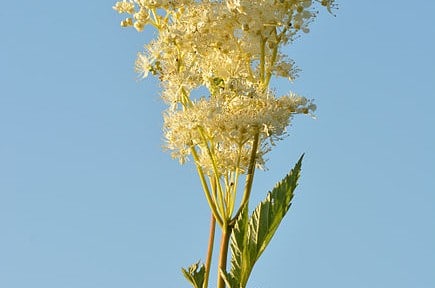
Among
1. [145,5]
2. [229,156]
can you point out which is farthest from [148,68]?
[229,156]

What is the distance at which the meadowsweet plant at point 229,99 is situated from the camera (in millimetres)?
5168

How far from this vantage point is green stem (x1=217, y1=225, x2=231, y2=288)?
203 inches

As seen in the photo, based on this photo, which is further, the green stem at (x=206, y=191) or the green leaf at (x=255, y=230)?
the green stem at (x=206, y=191)

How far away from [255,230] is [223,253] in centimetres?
24

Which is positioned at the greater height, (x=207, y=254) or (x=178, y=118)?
(x=178, y=118)

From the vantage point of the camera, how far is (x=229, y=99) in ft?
17.5

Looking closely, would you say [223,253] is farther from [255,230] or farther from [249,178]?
[249,178]

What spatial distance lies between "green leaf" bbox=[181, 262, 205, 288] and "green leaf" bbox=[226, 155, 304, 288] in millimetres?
236

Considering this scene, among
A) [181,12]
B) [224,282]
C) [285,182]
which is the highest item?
[181,12]

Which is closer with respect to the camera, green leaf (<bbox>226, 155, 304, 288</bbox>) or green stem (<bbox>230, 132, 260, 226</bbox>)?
green leaf (<bbox>226, 155, 304, 288</bbox>)

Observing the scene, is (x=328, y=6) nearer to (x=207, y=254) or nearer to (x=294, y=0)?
(x=294, y=0)

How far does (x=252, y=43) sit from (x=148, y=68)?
0.69 metres

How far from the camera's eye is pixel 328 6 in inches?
221

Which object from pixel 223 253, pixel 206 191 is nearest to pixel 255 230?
pixel 223 253
